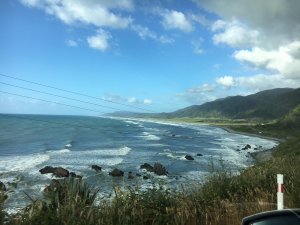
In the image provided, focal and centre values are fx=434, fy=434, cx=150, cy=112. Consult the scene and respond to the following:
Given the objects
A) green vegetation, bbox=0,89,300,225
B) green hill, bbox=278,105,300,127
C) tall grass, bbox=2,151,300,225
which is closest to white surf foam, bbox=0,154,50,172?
green vegetation, bbox=0,89,300,225

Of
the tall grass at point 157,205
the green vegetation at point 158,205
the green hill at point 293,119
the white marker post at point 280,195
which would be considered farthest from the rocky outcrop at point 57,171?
the green hill at point 293,119

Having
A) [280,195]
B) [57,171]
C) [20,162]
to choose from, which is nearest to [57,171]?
[57,171]

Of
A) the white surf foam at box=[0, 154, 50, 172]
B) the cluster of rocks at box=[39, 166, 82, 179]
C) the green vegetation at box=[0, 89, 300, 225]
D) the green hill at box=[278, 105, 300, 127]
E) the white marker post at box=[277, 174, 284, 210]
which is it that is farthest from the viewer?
the green hill at box=[278, 105, 300, 127]

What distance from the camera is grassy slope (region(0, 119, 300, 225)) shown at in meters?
6.89

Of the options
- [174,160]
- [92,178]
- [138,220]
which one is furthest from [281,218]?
[174,160]

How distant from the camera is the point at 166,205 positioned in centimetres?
884

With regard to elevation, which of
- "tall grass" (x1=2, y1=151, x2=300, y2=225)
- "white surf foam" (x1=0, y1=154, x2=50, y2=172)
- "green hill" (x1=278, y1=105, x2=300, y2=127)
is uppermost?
"green hill" (x1=278, y1=105, x2=300, y2=127)

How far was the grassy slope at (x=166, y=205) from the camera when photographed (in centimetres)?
689

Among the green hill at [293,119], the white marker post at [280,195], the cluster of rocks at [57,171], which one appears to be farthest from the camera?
the green hill at [293,119]

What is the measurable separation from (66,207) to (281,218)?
401 cm

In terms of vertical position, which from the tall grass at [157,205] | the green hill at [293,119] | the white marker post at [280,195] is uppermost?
the green hill at [293,119]

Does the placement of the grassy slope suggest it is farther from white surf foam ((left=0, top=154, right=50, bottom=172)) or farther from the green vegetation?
white surf foam ((left=0, top=154, right=50, bottom=172))

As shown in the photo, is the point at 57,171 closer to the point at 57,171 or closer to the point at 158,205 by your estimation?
the point at 57,171

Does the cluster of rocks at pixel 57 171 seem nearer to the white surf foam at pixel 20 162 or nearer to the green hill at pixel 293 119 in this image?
the white surf foam at pixel 20 162
